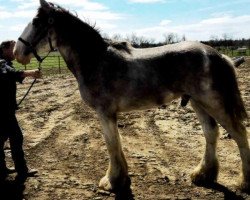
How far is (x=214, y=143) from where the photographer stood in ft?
17.8

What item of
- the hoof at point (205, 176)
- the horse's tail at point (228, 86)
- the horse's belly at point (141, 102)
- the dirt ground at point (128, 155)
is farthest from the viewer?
the hoof at point (205, 176)

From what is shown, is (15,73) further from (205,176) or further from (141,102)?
(205,176)

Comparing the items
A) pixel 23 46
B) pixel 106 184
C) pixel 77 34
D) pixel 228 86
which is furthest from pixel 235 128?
pixel 23 46

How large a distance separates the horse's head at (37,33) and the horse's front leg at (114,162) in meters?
1.37

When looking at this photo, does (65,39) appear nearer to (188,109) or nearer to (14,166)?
(14,166)

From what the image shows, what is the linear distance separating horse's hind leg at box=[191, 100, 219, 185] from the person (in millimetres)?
2634

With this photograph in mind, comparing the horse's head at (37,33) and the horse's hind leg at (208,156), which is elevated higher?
the horse's head at (37,33)

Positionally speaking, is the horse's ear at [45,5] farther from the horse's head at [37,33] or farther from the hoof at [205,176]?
the hoof at [205,176]

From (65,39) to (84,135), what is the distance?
131 inches

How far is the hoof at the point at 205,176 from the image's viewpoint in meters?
5.30

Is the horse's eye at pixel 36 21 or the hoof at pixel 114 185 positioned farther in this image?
the hoof at pixel 114 185

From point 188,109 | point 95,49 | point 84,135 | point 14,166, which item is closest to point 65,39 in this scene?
point 95,49

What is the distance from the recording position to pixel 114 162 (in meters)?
5.26

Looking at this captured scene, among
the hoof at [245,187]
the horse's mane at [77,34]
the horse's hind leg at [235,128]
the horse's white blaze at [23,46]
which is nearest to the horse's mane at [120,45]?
the horse's mane at [77,34]
